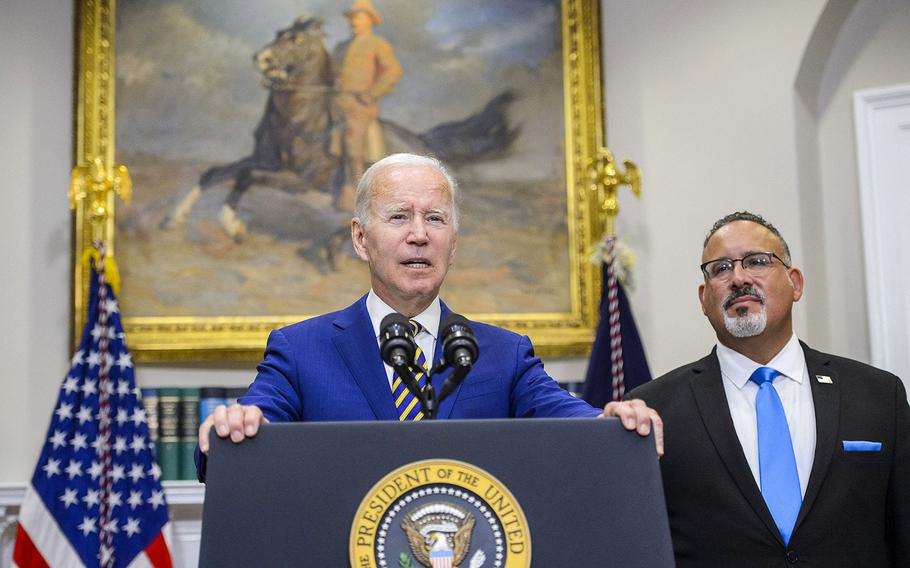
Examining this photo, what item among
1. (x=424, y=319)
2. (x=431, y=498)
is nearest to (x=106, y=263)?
(x=424, y=319)

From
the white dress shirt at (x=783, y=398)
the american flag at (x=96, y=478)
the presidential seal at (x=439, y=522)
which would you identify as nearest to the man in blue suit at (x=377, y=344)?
the presidential seal at (x=439, y=522)

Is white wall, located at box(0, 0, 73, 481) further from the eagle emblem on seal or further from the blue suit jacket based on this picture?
the eagle emblem on seal

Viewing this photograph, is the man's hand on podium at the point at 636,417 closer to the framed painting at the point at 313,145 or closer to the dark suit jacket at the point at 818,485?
the dark suit jacket at the point at 818,485

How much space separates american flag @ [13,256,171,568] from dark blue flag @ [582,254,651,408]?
7.92ft

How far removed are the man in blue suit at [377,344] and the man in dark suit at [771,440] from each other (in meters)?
0.99

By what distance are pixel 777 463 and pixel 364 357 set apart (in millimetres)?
1531

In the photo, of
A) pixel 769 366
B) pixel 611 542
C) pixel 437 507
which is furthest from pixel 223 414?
pixel 769 366

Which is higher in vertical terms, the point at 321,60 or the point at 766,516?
the point at 321,60

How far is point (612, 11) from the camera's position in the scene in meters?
6.11

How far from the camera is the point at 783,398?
11.2ft

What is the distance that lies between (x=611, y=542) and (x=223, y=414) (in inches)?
32.0

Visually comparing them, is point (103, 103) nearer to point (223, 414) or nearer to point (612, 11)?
point (612, 11)

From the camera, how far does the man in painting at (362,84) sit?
5801 millimetres

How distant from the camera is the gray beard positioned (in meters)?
3.42
